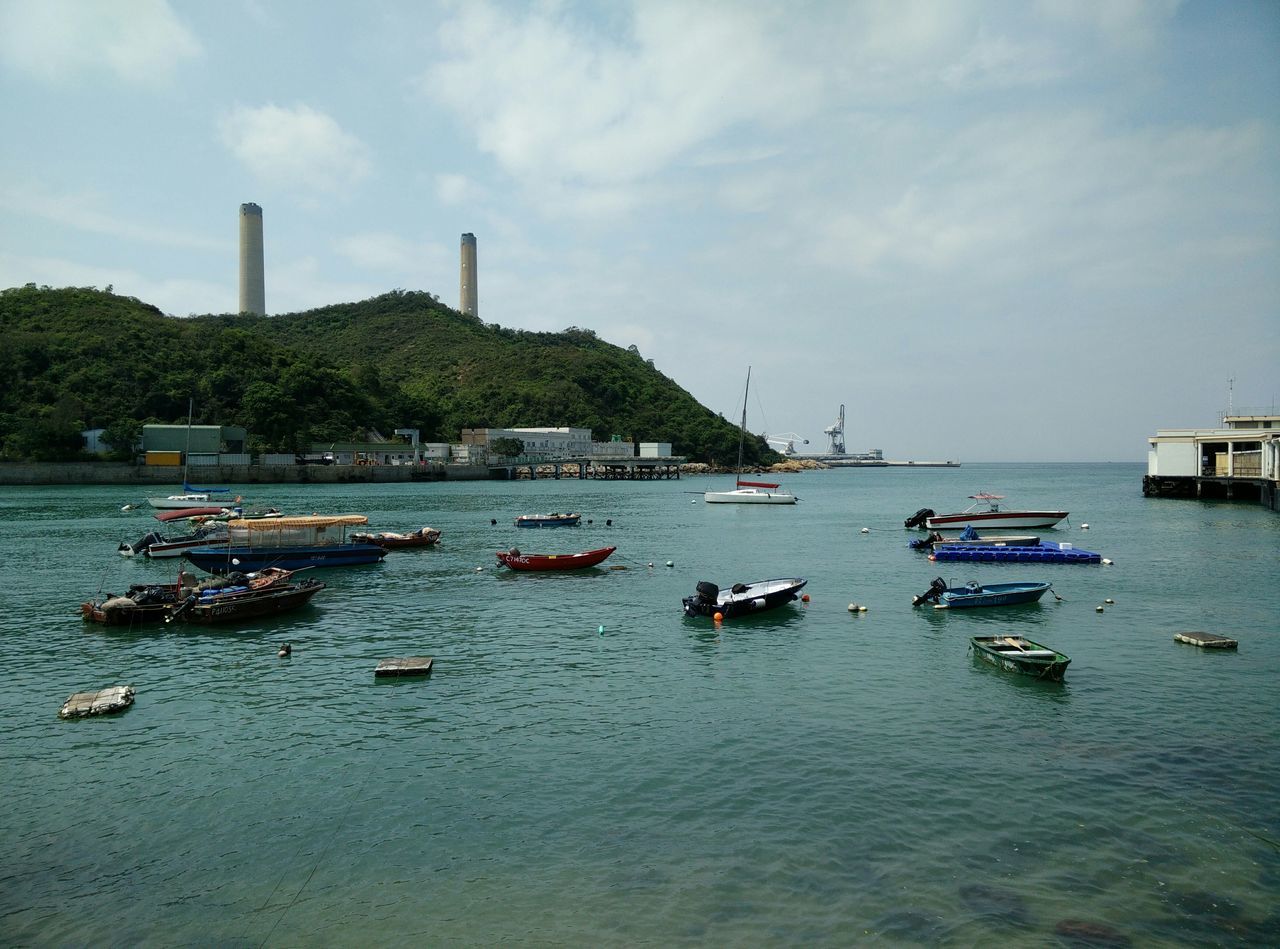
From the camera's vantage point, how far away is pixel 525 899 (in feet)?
34.6

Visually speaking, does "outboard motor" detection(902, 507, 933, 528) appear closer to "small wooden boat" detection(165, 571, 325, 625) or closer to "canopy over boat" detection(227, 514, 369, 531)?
"canopy over boat" detection(227, 514, 369, 531)

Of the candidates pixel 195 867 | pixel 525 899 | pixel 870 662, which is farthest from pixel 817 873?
pixel 870 662

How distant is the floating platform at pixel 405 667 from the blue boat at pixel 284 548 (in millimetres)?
20138

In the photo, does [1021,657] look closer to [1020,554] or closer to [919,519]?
[1020,554]

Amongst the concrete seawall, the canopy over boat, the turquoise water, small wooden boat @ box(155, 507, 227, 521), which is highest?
the concrete seawall

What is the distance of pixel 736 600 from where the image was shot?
92.9ft

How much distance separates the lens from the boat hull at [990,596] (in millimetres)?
29734

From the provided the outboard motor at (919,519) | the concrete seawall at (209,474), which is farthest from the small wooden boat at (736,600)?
the concrete seawall at (209,474)

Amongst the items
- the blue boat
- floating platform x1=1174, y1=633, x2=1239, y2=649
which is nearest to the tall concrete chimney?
the blue boat

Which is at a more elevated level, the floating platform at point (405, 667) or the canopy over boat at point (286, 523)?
the canopy over boat at point (286, 523)

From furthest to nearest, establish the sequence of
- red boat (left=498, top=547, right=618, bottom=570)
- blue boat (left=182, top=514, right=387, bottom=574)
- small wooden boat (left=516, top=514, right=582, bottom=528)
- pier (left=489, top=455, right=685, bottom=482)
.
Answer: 1. pier (left=489, top=455, right=685, bottom=482)
2. small wooden boat (left=516, top=514, right=582, bottom=528)
3. red boat (left=498, top=547, right=618, bottom=570)
4. blue boat (left=182, top=514, right=387, bottom=574)

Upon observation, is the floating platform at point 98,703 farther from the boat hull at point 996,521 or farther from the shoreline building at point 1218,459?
the shoreline building at point 1218,459

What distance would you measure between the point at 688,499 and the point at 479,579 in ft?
220

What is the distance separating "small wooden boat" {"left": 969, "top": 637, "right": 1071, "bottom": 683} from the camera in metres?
19.6
